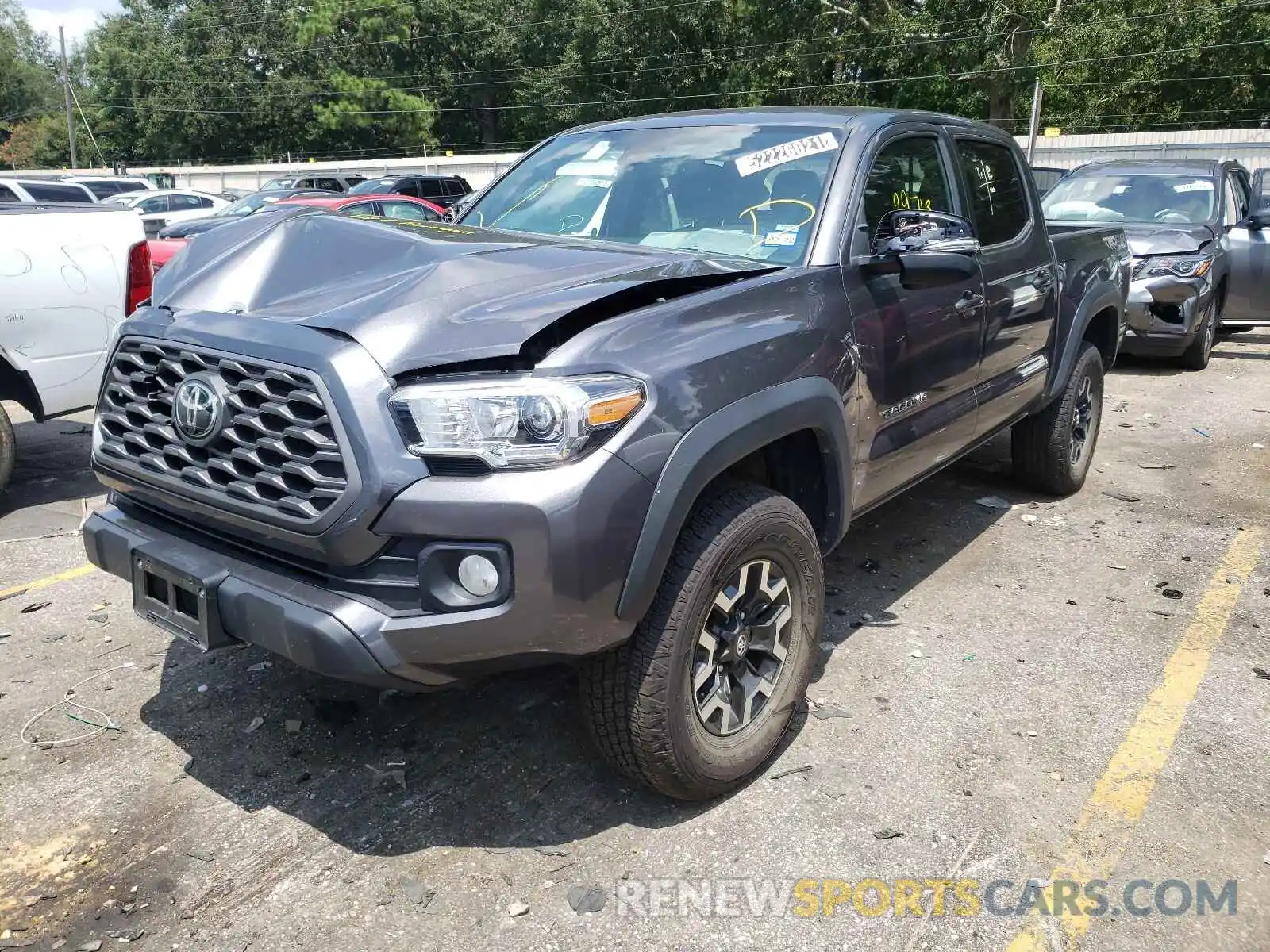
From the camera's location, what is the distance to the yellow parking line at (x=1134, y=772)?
8.59 ft

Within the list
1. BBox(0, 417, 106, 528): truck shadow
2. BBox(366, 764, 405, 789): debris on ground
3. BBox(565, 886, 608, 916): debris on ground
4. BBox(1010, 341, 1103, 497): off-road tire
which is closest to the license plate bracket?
BBox(366, 764, 405, 789): debris on ground

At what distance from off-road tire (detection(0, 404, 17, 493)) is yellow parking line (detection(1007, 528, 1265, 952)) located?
5125 mm

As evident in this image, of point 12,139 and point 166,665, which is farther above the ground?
point 12,139

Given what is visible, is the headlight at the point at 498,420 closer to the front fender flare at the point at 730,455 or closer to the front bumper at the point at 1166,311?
the front fender flare at the point at 730,455

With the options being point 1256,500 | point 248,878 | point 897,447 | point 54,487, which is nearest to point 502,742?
point 248,878

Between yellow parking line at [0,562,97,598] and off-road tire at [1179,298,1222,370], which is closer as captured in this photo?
yellow parking line at [0,562,97,598]

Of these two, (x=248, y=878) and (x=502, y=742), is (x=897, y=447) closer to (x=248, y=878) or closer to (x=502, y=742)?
(x=502, y=742)

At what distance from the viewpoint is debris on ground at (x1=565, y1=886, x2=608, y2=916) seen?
256cm

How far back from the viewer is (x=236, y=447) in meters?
2.51

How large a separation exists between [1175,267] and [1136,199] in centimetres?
133

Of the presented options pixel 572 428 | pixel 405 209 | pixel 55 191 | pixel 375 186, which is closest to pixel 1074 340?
pixel 572 428

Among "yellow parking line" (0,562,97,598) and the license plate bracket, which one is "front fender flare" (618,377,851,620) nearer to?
the license plate bracket

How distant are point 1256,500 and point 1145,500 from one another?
0.63m

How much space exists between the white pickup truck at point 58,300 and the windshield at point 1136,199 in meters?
8.00
